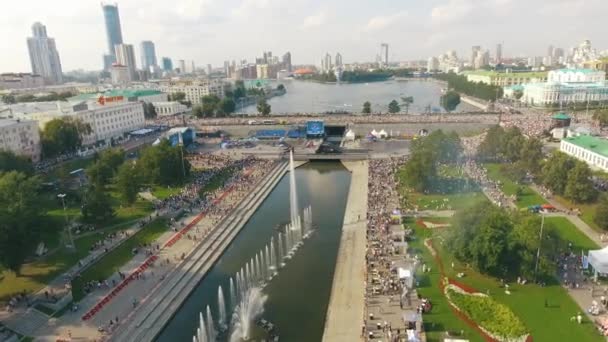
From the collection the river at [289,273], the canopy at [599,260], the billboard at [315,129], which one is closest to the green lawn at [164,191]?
the river at [289,273]

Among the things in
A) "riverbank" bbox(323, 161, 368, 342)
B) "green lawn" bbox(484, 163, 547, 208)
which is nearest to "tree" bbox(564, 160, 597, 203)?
"green lawn" bbox(484, 163, 547, 208)

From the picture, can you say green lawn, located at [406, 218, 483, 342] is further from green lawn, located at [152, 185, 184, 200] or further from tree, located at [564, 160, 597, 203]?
green lawn, located at [152, 185, 184, 200]

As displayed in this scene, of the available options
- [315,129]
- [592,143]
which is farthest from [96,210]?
[592,143]

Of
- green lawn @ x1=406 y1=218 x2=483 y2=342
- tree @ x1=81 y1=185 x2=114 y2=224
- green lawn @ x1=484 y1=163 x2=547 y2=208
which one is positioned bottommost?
green lawn @ x1=406 y1=218 x2=483 y2=342

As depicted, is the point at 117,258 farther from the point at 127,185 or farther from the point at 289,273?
the point at 289,273

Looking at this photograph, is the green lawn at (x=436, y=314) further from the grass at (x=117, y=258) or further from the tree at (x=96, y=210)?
the tree at (x=96, y=210)

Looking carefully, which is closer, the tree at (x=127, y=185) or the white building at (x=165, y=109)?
the tree at (x=127, y=185)
